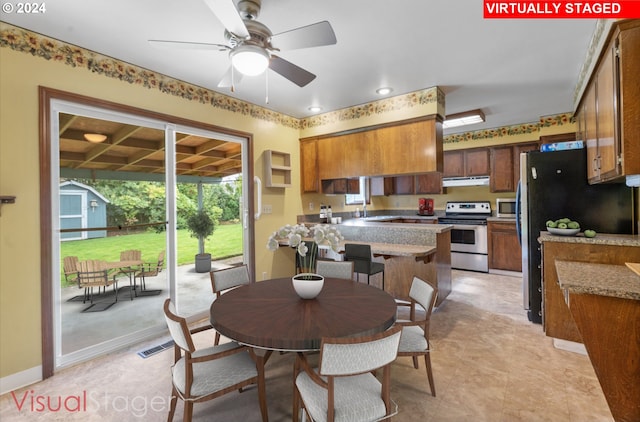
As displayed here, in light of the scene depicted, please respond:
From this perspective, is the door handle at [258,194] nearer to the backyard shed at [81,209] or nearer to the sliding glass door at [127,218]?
the sliding glass door at [127,218]

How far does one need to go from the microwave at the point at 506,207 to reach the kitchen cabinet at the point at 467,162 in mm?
549

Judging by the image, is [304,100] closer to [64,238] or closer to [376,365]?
[64,238]

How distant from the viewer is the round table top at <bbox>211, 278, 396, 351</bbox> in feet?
4.44

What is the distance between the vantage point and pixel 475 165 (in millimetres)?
5316

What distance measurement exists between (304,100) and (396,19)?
5.61 feet

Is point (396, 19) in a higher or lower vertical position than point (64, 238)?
higher

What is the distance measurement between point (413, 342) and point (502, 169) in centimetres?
438

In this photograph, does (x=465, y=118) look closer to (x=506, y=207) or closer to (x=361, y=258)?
(x=506, y=207)

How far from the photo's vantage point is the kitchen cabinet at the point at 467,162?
206 inches

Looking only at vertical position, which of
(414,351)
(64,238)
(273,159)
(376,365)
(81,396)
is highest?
(273,159)

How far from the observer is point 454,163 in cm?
556

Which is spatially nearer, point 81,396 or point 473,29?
point 81,396

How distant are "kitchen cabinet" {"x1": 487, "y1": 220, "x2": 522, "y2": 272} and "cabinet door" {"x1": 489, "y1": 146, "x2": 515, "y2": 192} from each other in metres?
0.70

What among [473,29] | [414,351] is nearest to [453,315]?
[414,351]
